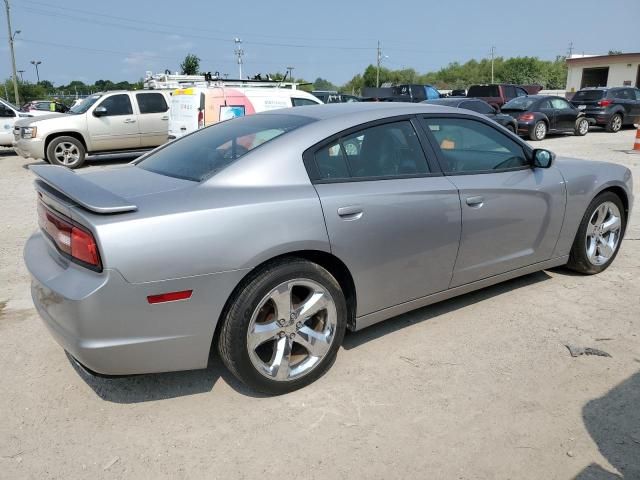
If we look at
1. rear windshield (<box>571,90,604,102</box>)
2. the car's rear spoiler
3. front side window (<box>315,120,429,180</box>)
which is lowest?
the car's rear spoiler

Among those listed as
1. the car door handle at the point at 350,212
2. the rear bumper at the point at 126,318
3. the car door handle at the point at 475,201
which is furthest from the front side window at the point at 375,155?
the rear bumper at the point at 126,318

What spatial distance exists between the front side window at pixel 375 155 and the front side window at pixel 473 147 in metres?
0.22

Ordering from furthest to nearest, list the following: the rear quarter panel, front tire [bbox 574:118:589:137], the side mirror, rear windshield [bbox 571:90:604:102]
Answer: rear windshield [bbox 571:90:604:102] → front tire [bbox 574:118:589:137] → the rear quarter panel → the side mirror

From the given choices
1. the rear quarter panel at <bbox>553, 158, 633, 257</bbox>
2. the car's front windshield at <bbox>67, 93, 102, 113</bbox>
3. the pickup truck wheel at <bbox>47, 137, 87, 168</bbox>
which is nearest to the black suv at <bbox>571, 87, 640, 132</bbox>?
→ the car's front windshield at <bbox>67, 93, 102, 113</bbox>

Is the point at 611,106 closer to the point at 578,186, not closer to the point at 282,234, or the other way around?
the point at 578,186

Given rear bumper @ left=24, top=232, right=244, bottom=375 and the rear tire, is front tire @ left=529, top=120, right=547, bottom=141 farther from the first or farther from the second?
rear bumper @ left=24, top=232, right=244, bottom=375

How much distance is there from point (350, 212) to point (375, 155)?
506 mm

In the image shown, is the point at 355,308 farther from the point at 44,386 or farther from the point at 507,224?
the point at 44,386

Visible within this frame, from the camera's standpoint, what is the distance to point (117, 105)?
13.0 meters

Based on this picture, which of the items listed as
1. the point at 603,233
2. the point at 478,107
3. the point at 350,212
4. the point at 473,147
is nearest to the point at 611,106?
the point at 478,107

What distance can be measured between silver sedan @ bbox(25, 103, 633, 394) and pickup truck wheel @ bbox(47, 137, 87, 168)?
32.2 ft

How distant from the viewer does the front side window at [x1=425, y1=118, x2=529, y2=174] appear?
367 cm

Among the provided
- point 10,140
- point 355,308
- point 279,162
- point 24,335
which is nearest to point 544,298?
point 355,308

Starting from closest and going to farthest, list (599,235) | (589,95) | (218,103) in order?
(599,235) < (218,103) < (589,95)
